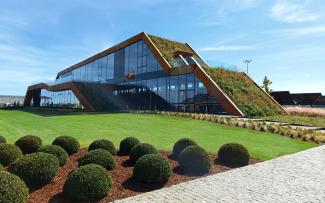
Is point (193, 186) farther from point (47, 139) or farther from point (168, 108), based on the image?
point (168, 108)

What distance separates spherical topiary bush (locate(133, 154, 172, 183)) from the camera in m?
9.16

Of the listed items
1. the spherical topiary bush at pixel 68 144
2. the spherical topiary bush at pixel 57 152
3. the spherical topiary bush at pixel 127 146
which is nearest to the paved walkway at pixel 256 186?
the spherical topiary bush at pixel 57 152

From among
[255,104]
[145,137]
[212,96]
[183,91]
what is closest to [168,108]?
[183,91]

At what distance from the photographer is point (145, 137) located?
56.9 ft

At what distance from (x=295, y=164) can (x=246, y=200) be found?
5.19m

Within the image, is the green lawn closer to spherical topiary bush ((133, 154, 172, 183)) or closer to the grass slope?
spherical topiary bush ((133, 154, 172, 183))

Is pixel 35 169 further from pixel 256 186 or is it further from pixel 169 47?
pixel 169 47

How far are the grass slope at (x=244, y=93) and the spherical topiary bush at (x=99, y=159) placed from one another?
23.1m

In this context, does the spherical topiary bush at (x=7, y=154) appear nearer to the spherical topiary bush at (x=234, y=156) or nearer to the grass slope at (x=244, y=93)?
the spherical topiary bush at (x=234, y=156)

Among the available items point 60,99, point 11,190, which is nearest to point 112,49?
point 60,99

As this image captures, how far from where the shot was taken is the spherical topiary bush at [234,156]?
39.0 ft

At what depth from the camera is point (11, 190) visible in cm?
654

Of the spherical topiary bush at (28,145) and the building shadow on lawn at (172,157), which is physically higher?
the spherical topiary bush at (28,145)

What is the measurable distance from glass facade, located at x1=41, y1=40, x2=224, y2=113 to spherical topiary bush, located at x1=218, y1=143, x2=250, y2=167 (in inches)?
827
